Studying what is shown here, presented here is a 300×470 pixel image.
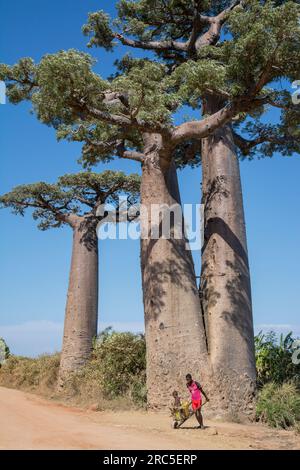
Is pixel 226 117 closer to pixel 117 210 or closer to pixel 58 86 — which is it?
pixel 58 86

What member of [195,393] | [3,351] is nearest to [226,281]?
[195,393]

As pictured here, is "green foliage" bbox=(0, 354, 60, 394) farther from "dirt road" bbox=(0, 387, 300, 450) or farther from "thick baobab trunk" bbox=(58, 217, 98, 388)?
"dirt road" bbox=(0, 387, 300, 450)

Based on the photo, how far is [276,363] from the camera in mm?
8992

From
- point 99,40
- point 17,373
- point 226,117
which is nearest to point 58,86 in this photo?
point 226,117

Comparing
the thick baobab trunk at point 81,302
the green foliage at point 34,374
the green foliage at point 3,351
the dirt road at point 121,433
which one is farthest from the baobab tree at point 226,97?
the green foliage at point 3,351

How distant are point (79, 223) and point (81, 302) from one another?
2081 millimetres

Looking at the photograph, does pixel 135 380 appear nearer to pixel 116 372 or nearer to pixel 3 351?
pixel 116 372

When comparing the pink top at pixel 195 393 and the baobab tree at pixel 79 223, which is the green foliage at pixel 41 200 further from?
the pink top at pixel 195 393

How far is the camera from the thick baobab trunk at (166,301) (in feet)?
25.6

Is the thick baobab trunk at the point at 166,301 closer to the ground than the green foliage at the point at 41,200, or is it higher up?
closer to the ground

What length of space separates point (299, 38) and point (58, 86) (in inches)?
124

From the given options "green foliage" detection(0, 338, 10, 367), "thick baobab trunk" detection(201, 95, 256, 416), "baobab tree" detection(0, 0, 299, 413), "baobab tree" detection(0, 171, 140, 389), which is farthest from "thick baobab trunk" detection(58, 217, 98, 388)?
"thick baobab trunk" detection(201, 95, 256, 416)

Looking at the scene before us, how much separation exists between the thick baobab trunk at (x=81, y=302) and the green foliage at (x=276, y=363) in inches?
171

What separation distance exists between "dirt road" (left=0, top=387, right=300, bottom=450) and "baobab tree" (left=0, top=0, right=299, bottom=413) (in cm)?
86
